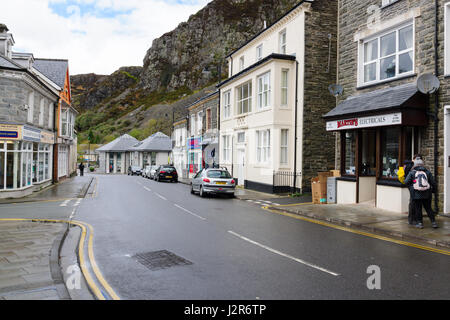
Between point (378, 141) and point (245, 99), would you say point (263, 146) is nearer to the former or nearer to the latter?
point (245, 99)

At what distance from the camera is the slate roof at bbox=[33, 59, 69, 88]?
95.6 feet

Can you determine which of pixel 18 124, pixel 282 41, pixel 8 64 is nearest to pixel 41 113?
pixel 18 124

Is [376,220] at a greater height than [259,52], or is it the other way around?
[259,52]

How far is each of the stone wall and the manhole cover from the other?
13.4 m

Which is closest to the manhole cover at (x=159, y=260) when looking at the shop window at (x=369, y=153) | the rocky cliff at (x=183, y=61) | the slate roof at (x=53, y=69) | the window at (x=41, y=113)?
the shop window at (x=369, y=153)

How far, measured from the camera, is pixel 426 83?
1118cm

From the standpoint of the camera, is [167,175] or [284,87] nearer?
[284,87]

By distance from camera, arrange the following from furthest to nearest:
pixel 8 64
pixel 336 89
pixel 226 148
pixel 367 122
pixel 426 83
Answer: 1. pixel 226 148
2. pixel 8 64
3. pixel 336 89
4. pixel 367 122
5. pixel 426 83

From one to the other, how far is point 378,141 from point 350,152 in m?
2.51

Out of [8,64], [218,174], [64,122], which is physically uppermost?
[8,64]

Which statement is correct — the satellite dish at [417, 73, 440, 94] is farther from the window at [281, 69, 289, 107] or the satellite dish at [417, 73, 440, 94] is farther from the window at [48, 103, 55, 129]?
the window at [48, 103, 55, 129]

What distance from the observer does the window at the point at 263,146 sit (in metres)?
20.4

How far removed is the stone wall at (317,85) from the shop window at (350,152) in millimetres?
3761

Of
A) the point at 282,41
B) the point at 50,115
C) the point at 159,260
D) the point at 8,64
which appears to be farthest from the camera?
the point at 50,115
